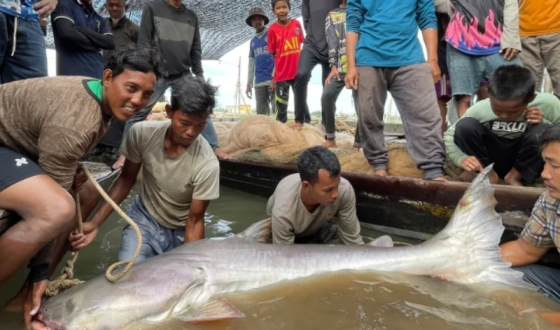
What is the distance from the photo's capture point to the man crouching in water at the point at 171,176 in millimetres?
2965

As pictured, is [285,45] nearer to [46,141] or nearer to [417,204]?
[417,204]

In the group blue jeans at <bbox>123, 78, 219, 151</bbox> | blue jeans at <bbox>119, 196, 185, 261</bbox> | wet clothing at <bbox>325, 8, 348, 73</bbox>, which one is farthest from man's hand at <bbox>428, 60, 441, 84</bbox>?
blue jeans at <bbox>119, 196, 185, 261</bbox>

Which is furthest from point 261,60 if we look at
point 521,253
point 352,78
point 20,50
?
point 521,253

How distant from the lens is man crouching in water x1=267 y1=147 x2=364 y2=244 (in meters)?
3.01

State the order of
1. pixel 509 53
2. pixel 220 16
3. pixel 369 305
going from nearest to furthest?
pixel 369 305 < pixel 509 53 < pixel 220 16

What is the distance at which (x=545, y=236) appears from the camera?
265cm

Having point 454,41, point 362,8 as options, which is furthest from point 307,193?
point 454,41

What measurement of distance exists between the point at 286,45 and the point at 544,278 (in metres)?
5.66

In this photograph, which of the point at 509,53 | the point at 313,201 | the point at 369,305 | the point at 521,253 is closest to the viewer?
the point at 369,305

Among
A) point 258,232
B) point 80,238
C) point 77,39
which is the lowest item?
point 258,232

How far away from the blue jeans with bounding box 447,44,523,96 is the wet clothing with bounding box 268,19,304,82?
324 cm

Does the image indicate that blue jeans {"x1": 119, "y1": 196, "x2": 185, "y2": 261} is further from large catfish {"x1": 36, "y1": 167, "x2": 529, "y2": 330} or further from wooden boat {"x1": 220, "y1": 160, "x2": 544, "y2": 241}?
wooden boat {"x1": 220, "y1": 160, "x2": 544, "y2": 241}

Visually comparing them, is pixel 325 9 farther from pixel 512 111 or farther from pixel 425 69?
pixel 512 111

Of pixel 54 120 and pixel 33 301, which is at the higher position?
pixel 54 120
